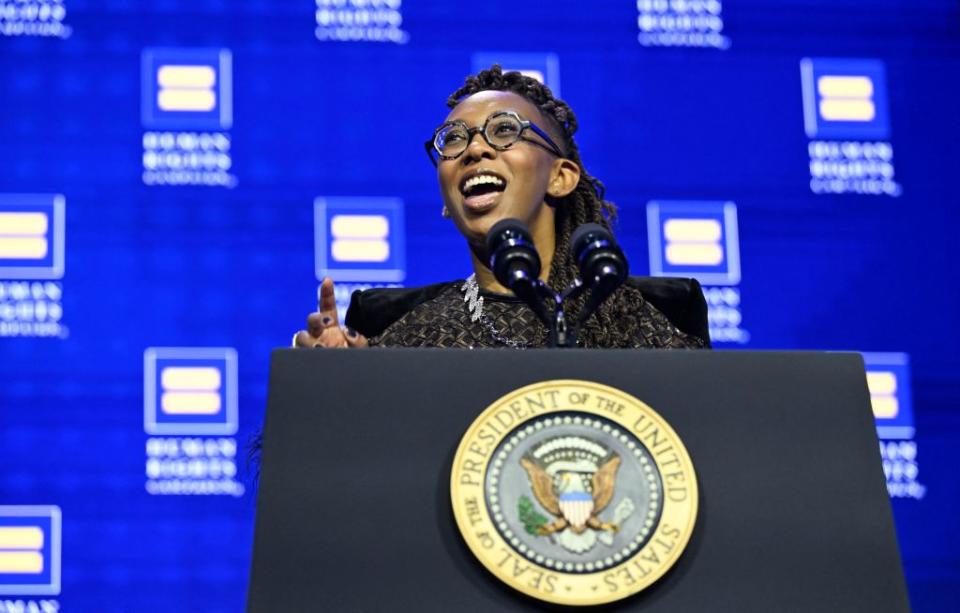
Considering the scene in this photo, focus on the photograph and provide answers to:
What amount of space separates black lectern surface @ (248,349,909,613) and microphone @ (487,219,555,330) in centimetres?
17

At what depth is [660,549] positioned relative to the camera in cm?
136

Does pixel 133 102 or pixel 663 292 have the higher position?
pixel 133 102

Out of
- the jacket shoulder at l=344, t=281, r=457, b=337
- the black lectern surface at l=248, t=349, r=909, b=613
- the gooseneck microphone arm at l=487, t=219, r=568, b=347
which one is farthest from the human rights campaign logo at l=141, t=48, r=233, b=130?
the black lectern surface at l=248, t=349, r=909, b=613

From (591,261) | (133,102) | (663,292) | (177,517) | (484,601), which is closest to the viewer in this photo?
(484,601)

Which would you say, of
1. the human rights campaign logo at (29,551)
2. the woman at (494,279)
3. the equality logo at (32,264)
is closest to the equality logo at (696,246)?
the woman at (494,279)

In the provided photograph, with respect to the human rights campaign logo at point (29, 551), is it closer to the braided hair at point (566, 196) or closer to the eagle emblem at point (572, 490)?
the braided hair at point (566, 196)

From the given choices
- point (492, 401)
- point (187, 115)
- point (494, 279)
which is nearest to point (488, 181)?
point (494, 279)

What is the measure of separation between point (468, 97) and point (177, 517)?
1.26 m

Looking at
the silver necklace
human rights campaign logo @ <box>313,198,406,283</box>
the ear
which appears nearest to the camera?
the silver necklace

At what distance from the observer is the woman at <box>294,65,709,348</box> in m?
2.30

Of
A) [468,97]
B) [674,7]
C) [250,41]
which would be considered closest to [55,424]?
[250,41]

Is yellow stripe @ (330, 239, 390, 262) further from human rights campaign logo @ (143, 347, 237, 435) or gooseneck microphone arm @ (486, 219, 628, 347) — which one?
gooseneck microphone arm @ (486, 219, 628, 347)

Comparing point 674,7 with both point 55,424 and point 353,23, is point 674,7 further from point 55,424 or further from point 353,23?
point 55,424

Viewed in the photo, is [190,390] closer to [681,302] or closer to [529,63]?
[529,63]
